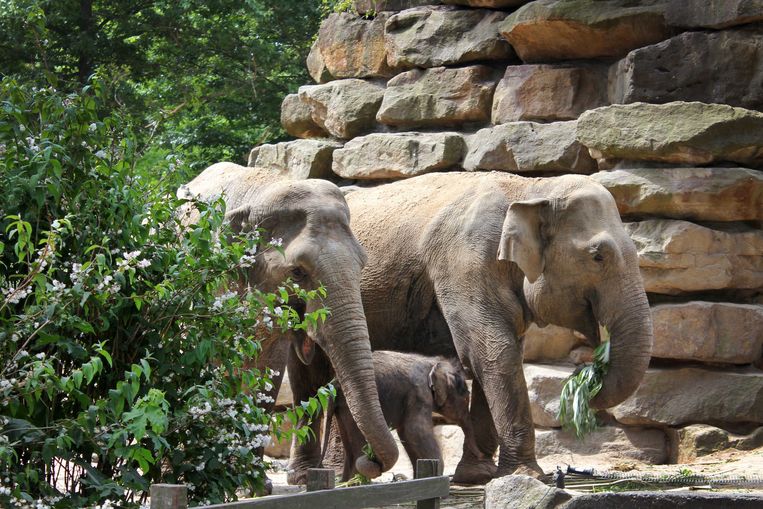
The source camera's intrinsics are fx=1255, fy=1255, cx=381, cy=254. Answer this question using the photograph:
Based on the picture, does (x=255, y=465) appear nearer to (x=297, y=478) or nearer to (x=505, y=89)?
(x=297, y=478)

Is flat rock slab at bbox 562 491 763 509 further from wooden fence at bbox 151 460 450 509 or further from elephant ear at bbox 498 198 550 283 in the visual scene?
elephant ear at bbox 498 198 550 283

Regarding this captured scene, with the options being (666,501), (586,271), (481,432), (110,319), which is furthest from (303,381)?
(110,319)

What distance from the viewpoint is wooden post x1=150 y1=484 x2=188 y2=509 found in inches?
186

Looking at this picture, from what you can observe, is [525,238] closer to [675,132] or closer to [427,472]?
[675,132]

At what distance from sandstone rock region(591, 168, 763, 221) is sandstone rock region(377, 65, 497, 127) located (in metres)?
1.84

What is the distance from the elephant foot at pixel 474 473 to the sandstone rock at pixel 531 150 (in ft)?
9.97

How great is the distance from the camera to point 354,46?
13695 mm

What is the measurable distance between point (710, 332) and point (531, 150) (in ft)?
7.69

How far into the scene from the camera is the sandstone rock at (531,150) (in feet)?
38.1

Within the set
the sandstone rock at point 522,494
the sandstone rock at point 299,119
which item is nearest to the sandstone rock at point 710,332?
the sandstone rock at point 522,494

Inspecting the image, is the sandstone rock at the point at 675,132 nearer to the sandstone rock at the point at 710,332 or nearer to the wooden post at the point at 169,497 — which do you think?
the sandstone rock at the point at 710,332

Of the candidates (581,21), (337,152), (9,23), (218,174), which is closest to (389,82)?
(337,152)

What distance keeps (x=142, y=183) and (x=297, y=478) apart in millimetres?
4420

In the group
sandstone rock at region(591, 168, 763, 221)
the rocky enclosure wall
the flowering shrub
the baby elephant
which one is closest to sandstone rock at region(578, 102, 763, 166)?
the rocky enclosure wall
